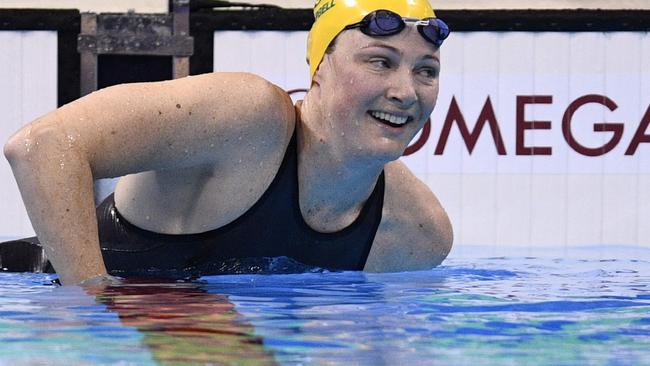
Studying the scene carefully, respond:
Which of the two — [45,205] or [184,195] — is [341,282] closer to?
[184,195]

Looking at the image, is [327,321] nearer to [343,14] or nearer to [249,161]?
[249,161]

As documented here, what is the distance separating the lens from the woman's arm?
3.39 metres

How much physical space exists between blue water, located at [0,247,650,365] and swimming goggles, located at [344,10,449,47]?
86 centimetres

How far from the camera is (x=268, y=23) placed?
710 cm

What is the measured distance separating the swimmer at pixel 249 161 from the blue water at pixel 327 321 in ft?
0.52

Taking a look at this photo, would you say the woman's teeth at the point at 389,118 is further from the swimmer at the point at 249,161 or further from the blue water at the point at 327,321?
the blue water at the point at 327,321

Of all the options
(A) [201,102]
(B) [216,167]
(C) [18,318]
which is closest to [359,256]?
(B) [216,167]

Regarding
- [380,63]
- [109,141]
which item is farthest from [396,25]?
[109,141]

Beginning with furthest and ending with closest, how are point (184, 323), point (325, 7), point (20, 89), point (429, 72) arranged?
point (20, 89)
point (325, 7)
point (429, 72)
point (184, 323)

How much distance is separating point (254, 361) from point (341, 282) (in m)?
1.69

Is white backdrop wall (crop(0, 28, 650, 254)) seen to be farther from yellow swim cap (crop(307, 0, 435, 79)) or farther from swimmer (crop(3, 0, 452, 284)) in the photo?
yellow swim cap (crop(307, 0, 435, 79))

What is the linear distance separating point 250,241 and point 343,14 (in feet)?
2.88

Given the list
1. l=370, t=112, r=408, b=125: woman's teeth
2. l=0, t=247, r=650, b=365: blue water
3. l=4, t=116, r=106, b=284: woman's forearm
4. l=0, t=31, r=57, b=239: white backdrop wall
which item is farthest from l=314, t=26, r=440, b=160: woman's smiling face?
l=0, t=31, r=57, b=239: white backdrop wall

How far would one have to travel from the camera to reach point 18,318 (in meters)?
2.91
